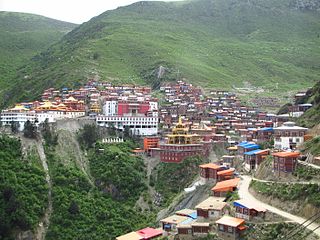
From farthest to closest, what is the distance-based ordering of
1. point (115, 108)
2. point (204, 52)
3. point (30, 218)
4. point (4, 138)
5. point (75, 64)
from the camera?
point (204, 52) < point (75, 64) < point (115, 108) < point (4, 138) < point (30, 218)

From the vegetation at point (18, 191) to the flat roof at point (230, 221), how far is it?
23159 millimetres

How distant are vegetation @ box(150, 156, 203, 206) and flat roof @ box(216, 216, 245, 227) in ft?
69.9

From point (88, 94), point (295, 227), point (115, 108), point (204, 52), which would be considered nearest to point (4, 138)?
point (115, 108)

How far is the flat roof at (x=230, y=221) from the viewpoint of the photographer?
36594mm

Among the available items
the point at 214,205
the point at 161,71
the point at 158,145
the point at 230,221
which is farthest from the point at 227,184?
the point at 161,71

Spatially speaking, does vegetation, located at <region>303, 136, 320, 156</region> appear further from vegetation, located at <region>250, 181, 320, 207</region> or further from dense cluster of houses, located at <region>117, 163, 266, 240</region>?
dense cluster of houses, located at <region>117, 163, 266, 240</region>

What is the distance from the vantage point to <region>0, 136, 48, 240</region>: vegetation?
51062 millimetres

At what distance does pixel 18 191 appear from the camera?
54.3 metres

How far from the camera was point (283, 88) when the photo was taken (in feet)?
389

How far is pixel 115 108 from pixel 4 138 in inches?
934

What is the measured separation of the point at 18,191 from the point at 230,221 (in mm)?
26743

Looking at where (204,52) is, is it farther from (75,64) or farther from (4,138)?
(4,138)

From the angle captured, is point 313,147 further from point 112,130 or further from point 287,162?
point 112,130

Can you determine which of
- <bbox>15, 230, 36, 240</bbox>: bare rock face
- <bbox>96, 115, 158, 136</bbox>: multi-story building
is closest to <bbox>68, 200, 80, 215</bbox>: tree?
<bbox>15, 230, 36, 240</bbox>: bare rock face
